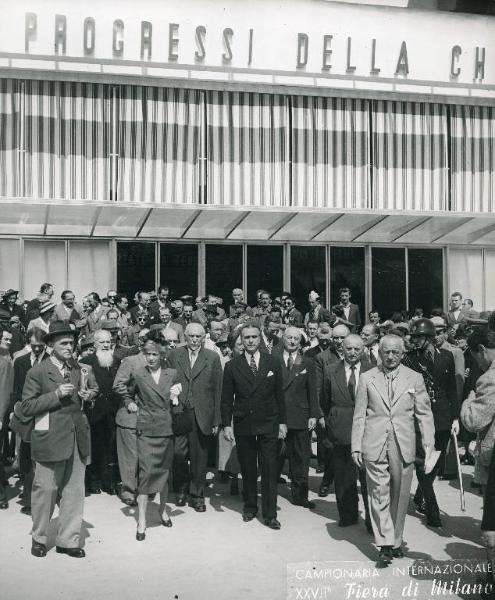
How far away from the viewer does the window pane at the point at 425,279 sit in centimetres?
1881

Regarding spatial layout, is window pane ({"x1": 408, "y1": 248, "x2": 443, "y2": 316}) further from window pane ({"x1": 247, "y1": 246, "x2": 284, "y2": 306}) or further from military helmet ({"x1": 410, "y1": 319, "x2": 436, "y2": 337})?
military helmet ({"x1": 410, "y1": 319, "x2": 436, "y2": 337})

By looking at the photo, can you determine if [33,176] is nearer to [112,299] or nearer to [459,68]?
[112,299]

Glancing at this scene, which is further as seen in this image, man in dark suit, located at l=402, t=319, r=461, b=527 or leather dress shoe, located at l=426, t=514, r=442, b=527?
man in dark suit, located at l=402, t=319, r=461, b=527

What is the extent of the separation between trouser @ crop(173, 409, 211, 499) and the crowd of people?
0.5 inches

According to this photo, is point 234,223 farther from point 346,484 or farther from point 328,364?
point 346,484

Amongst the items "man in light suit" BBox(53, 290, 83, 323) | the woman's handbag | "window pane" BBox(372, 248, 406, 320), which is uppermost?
"window pane" BBox(372, 248, 406, 320)

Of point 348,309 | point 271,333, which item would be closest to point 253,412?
point 271,333

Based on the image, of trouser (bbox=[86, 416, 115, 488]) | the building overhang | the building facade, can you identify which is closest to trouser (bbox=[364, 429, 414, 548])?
trouser (bbox=[86, 416, 115, 488])

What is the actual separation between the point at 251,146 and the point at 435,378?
1102 centimetres

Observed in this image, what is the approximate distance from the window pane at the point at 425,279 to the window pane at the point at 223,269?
4.27 meters

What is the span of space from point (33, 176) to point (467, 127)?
10407 millimetres

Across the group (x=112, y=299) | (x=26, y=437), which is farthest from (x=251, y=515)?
(x=112, y=299)

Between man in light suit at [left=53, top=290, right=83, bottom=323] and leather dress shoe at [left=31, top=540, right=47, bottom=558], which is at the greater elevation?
man in light suit at [left=53, top=290, right=83, bottom=323]

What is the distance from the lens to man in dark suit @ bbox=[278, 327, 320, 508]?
27.1ft
